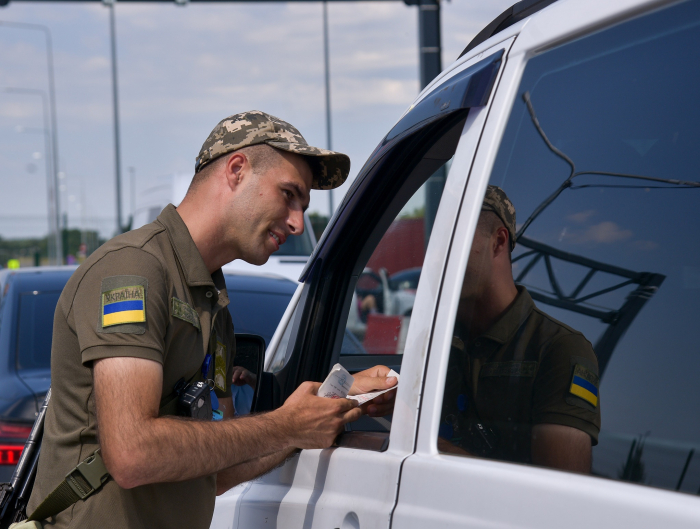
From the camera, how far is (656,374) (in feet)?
3.39

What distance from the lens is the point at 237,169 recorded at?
198 centimetres

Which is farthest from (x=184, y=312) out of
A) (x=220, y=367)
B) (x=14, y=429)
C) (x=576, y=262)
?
(x=14, y=429)

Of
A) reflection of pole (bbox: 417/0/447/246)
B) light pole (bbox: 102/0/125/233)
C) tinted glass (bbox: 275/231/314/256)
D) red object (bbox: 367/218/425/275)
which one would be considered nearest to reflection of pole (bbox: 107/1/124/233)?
light pole (bbox: 102/0/125/233)

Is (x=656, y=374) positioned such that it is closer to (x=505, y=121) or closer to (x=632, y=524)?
(x=632, y=524)

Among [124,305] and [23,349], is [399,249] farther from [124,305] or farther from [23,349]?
[23,349]

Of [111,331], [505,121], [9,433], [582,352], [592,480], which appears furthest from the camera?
[9,433]

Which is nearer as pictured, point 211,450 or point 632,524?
point 632,524

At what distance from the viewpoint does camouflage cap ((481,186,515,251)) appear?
1.33 m

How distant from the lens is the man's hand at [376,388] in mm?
1763

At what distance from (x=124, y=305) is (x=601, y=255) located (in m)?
0.99

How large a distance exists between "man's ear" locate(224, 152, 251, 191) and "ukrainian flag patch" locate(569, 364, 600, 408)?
108cm

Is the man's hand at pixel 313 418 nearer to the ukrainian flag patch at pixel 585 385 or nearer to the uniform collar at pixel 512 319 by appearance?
the uniform collar at pixel 512 319

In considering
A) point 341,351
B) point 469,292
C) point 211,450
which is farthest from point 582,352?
point 341,351

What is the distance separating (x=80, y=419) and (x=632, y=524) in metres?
1.26
